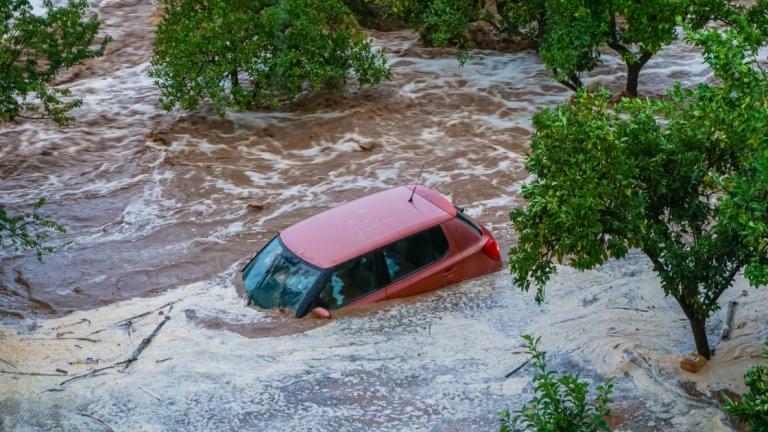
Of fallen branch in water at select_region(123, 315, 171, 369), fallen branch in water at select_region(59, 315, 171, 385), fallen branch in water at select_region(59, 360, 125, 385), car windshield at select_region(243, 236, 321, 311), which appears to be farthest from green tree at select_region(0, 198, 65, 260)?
fallen branch in water at select_region(59, 360, 125, 385)

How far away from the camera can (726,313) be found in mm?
9445

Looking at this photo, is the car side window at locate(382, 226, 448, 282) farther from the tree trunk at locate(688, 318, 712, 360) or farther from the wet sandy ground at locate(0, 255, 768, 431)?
the tree trunk at locate(688, 318, 712, 360)

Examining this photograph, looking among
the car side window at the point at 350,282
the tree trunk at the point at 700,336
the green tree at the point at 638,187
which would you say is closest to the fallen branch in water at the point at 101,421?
the car side window at the point at 350,282

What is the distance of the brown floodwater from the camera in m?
13.3

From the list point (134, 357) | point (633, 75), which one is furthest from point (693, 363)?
point (633, 75)

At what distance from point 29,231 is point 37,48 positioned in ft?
9.37

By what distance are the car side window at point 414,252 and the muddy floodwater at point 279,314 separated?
371mm

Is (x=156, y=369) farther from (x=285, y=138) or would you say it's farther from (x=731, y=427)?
(x=285, y=138)

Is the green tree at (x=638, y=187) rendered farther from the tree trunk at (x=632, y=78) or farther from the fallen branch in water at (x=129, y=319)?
the tree trunk at (x=632, y=78)

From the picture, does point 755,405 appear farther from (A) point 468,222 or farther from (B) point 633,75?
(B) point 633,75

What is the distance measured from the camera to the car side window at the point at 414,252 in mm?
10359

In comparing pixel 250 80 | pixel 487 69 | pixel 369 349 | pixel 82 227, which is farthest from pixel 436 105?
pixel 369 349

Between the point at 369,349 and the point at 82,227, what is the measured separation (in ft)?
23.5

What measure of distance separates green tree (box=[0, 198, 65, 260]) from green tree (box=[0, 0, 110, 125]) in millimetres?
1567
